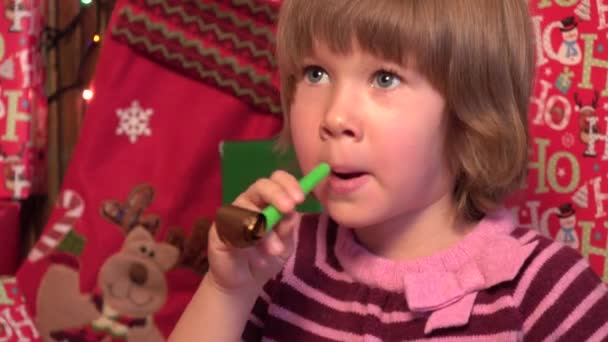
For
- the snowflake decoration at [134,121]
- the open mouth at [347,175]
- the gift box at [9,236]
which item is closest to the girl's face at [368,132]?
the open mouth at [347,175]

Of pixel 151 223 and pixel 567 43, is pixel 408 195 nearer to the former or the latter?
pixel 567 43

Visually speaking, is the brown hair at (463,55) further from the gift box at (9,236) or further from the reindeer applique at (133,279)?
the gift box at (9,236)

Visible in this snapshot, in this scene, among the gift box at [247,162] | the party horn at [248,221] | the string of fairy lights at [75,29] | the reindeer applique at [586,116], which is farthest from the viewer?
the string of fairy lights at [75,29]

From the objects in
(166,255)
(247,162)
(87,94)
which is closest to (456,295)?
(247,162)

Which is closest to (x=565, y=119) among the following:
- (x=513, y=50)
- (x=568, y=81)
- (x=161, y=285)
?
(x=568, y=81)

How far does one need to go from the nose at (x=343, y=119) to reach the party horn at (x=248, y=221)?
0.04 metres

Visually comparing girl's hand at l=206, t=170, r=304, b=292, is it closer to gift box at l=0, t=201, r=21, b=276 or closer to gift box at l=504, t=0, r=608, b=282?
gift box at l=504, t=0, r=608, b=282

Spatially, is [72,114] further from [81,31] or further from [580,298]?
[580,298]

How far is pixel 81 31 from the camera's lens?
1.47 metres

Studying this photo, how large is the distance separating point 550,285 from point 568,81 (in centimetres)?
35

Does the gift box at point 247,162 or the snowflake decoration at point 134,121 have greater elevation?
the snowflake decoration at point 134,121

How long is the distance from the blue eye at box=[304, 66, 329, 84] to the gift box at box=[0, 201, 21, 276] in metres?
0.77

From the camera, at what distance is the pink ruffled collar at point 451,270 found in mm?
745

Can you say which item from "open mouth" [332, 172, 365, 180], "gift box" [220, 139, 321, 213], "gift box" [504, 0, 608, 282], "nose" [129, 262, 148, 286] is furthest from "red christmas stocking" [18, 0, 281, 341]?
"open mouth" [332, 172, 365, 180]
